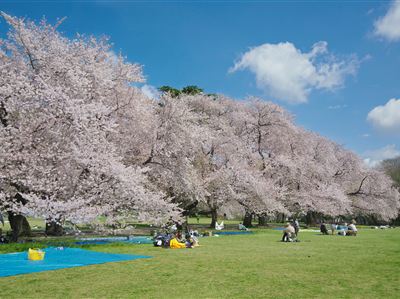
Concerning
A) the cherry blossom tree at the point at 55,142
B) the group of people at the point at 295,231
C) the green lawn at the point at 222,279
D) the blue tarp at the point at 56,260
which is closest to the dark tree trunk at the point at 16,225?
the cherry blossom tree at the point at 55,142

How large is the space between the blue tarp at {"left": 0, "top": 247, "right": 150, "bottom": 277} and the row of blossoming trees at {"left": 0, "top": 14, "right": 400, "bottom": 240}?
333 centimetres

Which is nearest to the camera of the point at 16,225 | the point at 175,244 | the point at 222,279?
the point at 222,279

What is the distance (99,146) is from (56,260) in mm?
8112

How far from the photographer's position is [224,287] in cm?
959

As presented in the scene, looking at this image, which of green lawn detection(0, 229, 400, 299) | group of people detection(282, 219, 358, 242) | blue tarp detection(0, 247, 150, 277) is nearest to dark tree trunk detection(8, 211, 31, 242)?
blue tarp detection(0, 247, 150, 277)

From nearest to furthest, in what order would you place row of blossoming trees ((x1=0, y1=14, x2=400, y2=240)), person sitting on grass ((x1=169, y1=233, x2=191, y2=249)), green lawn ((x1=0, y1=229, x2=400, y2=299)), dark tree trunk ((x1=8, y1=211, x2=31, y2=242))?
green lawn ((x1=0, y1=229, x2=400, y2=299)) → person sitting on grass ((x1=169, y1=233, x2=191, y2=249)) → row of blossoming trees ((x1=0, y1=14, x2=400, y2=240)) → dark tree trunk ((x1=8, y1=211, x2=31, y2=242))

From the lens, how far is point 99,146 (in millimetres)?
21375

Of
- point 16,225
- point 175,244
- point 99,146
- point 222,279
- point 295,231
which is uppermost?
point 99,146

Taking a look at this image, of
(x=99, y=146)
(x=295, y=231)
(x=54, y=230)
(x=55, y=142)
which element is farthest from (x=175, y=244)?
(x=295, y=231)

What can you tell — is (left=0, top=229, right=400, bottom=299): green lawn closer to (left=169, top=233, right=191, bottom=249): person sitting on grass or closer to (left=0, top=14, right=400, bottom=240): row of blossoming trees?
(left=169, top=233, right=191, bottom=249): person sitting on grass

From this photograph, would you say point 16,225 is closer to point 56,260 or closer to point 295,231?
point 56,260

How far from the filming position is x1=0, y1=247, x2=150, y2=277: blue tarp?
1260cm

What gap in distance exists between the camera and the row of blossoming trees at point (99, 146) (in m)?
20.4

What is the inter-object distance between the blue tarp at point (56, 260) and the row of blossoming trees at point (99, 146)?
333 cm
